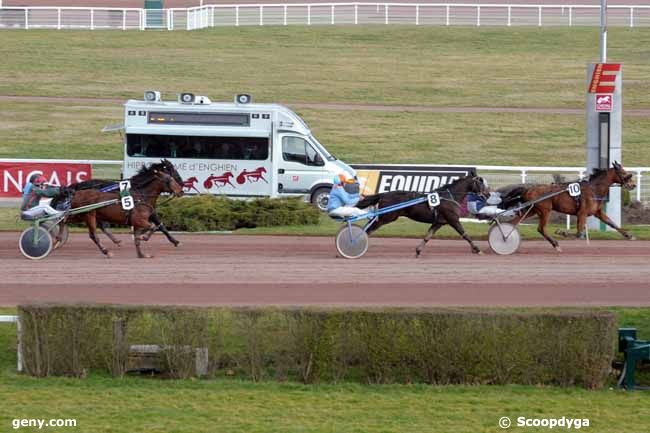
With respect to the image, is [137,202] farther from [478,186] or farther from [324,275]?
[478,186]

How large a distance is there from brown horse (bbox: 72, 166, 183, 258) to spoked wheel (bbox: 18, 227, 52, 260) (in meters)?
0.55

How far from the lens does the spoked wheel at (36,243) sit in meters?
17.9

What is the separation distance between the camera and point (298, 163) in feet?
83.7

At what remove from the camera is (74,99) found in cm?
4078

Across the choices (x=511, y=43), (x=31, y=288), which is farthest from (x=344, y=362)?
(x=511, y=43)

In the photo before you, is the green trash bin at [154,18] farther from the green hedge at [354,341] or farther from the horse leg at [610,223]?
the green hedge at [354,341]

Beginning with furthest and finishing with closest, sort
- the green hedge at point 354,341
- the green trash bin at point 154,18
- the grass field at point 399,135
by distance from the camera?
1. the green trash bin at point 154,18
2. the grass field at point 399,135
3. the green hedge at point 354,341

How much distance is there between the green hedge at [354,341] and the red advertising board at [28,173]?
13745 millimetres

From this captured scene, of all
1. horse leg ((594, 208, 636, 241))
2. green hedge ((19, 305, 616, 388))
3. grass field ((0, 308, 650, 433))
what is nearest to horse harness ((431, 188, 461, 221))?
horse leg ((594, 208, 636, 241))

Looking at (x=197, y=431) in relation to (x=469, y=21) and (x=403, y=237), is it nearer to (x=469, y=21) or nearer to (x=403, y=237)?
(x=403, y=237)

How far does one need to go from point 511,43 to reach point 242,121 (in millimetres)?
26179

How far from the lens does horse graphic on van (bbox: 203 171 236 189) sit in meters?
25.2

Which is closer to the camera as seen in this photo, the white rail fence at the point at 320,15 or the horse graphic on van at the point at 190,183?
the horse graphic on van at the point at 190,183

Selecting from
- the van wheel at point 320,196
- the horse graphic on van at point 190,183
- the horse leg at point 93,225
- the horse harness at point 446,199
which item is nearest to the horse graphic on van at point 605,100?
the horse harness at point 446,199
